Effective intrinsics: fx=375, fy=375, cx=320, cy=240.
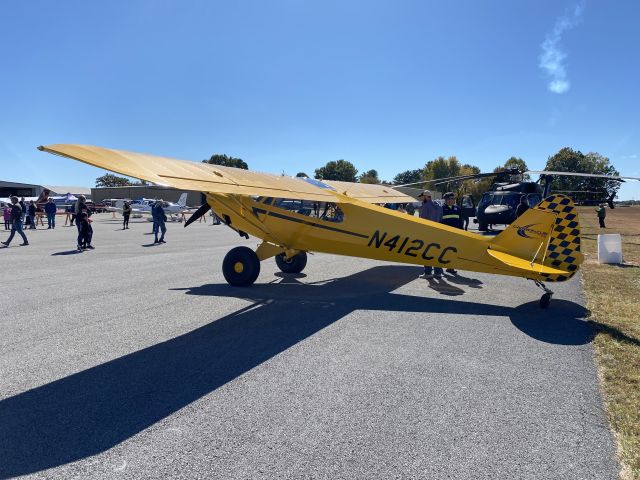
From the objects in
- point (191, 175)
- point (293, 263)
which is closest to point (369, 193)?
point (293, 263)

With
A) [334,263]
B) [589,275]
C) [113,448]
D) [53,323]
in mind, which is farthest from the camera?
[334,263]

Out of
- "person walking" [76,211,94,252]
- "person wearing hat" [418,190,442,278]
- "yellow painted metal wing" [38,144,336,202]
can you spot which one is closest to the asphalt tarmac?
"yellow painted metal wing" [38,144,336,202]

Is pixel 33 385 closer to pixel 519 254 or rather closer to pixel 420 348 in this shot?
pixel 420 348

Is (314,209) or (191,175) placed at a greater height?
(191,175)

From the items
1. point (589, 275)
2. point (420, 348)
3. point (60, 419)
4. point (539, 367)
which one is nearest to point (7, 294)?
point (60, 419)

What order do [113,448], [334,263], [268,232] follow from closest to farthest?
[113,448]
[268,232]
[334,263]

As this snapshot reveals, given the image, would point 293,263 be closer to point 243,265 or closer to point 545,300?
point 243,265

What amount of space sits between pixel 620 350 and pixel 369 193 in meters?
8.49

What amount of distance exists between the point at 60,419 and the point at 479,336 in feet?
16.1

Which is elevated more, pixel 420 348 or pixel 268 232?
pixel 268 232

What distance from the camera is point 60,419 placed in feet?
10.4

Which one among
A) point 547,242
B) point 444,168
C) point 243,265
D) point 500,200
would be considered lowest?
point 243,265

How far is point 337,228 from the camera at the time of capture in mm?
8078

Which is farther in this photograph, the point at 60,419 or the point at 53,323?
the point at 53,323
